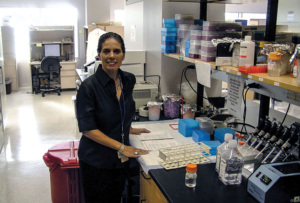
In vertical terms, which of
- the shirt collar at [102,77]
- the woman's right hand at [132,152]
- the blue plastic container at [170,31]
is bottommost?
the woman's right hand at [132,152]

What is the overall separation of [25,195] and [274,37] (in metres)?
2.52

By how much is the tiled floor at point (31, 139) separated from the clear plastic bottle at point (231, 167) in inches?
75.1

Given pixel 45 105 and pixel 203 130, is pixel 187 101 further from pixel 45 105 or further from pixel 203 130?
pixel 45 105

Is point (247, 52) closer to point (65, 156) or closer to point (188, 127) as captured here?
point (188, 127)

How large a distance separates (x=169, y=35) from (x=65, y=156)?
1325 millimetres

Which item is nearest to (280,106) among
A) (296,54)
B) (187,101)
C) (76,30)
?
(187,101)

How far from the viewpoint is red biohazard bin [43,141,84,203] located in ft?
8.00

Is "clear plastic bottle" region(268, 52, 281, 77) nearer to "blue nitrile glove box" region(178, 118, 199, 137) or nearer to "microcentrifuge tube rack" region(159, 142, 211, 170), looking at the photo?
"microcentrifuge tube rack" region(159, 142, 211, 170)

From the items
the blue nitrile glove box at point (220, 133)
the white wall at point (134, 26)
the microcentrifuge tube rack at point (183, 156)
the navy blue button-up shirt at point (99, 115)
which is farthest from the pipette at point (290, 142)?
the white wall at point (134, 26)

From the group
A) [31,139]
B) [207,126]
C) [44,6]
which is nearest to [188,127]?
[207,126]

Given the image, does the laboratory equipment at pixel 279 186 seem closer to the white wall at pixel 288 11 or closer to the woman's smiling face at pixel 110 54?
the woman's smiling face at pixel 110 54

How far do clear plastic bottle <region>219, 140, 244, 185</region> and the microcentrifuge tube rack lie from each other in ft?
0.74

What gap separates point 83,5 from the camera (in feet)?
26.6

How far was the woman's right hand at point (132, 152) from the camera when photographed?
1.75 metres
